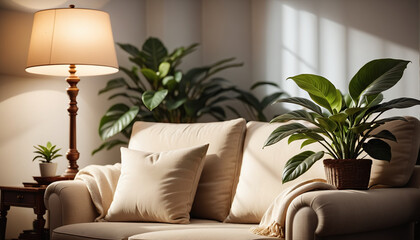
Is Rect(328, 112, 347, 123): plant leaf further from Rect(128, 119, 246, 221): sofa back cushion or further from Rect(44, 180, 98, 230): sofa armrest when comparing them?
Rect(44, 180, 98, 230): sofa armrest

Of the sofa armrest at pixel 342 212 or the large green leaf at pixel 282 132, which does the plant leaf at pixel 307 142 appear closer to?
the large green leaf at pixel 282 132

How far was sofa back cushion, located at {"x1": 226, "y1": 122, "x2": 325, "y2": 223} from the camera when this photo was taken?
2621 mm

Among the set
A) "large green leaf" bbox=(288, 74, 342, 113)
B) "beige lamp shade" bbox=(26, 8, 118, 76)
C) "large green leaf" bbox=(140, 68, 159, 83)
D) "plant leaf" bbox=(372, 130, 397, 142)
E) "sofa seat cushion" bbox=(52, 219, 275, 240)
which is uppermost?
"beige lamp shade" bbox=(26, 8, 118, 76)

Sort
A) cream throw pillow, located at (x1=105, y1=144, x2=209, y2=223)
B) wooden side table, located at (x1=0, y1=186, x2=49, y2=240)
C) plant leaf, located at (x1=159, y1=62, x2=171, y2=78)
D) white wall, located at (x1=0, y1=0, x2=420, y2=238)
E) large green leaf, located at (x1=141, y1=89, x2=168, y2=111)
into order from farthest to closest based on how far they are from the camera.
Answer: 1. plant leaf, located at (x1=159, y1=62, x2=171, y2=78)
2. white wall, located at (x1=0, y1=0, x2=420, y2=238)
3. large green leaf, located at (x1=141, y1=89, x2=168, y2=111)
4. wooden side table, located at (x1=0, y1=186, x2=49, y2=240)
5. cream throw pillow, located at (x1=105, y1=144, x2=209, y2=223)

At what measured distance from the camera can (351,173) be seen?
2301 mm

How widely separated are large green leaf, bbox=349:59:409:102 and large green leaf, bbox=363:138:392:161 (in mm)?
204

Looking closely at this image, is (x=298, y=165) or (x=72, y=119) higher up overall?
(x=72, y=119)

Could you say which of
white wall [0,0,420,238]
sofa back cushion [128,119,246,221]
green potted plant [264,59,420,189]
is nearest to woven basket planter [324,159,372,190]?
green potted plant [264,59,420,189]

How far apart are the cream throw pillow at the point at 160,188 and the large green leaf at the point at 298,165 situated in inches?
24.1

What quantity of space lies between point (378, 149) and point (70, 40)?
1801mm

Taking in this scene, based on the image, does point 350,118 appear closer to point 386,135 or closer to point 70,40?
point 386,135

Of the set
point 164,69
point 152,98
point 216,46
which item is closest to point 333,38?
point 216,46

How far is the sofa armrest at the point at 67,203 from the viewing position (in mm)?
2779

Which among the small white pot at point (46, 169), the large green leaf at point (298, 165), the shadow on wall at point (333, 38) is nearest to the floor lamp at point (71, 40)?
the small white pot at point (46, 169)
